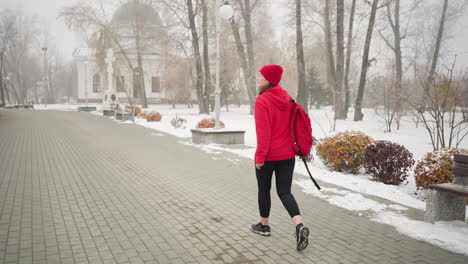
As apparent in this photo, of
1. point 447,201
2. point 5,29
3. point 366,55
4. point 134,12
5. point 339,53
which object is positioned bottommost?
point 447,201

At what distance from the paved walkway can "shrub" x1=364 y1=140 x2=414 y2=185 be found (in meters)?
1.83

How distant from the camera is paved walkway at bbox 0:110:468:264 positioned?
3.92 meters

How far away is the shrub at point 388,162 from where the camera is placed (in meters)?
7.24

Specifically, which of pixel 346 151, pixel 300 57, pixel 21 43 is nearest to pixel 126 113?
pixel 300 57

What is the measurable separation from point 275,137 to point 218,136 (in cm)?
902

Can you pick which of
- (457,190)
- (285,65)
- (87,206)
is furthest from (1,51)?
(457,190)

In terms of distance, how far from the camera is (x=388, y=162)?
7293mm

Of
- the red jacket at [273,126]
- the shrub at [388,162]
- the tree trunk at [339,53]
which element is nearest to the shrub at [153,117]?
the tree trunk at [339,53]

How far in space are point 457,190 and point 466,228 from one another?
22.6 inches

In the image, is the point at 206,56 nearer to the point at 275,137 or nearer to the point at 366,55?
the point at 366,55

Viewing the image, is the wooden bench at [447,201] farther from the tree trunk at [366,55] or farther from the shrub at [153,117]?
the shrub at [153,117]

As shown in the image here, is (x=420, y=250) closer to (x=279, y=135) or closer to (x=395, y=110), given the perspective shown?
(x=279, y=135)

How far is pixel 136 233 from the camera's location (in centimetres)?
446

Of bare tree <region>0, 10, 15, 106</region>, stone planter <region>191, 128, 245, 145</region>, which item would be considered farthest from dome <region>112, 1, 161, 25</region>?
bare tree <region>0, 10, 15, 106</region>
